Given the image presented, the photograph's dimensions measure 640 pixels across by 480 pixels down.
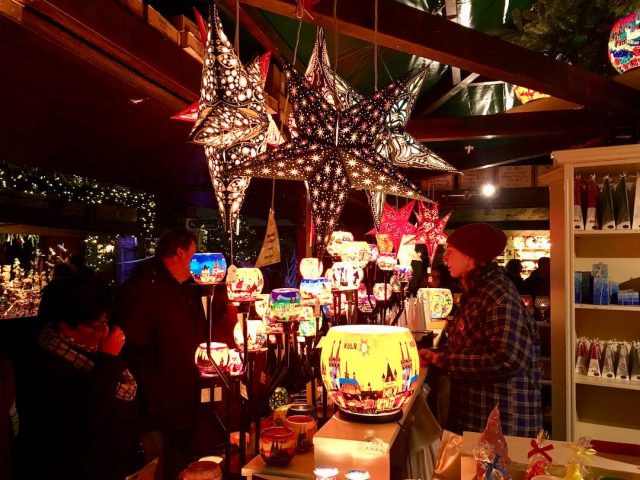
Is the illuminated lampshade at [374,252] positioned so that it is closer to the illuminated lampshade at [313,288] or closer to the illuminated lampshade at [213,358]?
the illuminated lampshade at [313,288]

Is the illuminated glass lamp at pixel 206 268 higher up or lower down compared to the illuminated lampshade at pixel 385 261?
lower down

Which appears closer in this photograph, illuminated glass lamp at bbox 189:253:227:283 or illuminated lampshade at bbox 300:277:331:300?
illuminated glass lamp at bbox 189:253:227:283

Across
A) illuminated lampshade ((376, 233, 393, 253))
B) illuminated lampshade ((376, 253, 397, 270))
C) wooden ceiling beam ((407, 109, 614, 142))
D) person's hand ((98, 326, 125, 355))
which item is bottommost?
person's hand ((98, 326, 125, 355))

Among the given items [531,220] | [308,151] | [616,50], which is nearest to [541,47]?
[616,50]

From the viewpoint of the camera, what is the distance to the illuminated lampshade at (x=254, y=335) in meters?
2.57

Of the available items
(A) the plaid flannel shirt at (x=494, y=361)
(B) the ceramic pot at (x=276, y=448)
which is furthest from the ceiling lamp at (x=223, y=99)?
(A) the plaid flannel shirt at (x=494, y=361)

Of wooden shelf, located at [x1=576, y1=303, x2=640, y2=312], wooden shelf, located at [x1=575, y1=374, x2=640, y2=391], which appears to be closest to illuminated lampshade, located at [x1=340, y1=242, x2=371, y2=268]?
wooden shelf, located at [x1=576, y1=303, x2=640, y2=312]

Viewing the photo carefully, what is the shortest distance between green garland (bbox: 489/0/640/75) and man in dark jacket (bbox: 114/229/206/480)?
3.68m

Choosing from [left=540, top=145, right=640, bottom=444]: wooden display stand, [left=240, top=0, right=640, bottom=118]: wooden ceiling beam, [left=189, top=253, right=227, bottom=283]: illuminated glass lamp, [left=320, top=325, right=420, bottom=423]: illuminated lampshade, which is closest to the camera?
[left=320, top=325, right=420, bottom=423]: illuminated lampshade

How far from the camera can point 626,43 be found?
3.35 meters

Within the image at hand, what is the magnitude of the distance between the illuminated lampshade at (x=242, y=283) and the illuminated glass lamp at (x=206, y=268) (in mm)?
113

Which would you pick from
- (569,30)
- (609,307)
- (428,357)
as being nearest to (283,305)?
(428,357)

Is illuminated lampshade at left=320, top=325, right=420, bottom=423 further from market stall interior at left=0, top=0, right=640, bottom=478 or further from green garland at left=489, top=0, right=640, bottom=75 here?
green garland at left=489, top=0, right=640, bottom=75

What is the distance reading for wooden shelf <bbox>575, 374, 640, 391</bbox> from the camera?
3480mm
